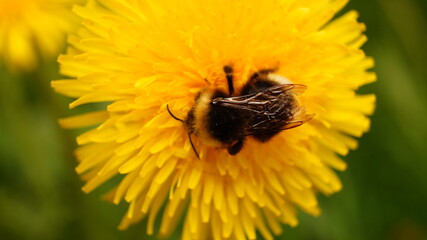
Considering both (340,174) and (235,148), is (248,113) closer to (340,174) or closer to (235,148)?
(235,148)

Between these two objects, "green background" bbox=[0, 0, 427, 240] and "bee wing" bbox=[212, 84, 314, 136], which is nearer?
"bee wing" bbox=[212, 84, 314, 136]

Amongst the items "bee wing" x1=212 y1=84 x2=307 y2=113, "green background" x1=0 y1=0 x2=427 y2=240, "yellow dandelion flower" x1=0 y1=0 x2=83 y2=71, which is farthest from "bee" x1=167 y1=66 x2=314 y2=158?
"yellow dandelion flower" x1=0 y1=0 x2=83 y2=71

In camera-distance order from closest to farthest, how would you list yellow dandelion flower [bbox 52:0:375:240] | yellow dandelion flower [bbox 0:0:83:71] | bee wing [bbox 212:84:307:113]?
1. bee wing [bbox 212:84:307:113]
2. yellow dandelion flower [bbox 52:0:375:240]
3. yellow dandelion flower [bbox 0:0:83:71]

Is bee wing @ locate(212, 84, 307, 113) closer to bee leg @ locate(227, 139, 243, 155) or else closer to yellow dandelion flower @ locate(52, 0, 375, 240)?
yellow dandelion flower @ locate(52, 0, 375, 240)

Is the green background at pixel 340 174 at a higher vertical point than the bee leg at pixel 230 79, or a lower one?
lower

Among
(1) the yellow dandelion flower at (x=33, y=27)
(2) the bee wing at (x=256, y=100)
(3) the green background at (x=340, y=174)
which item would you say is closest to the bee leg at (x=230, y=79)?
(2) the bee wing at (x=256, y=100)

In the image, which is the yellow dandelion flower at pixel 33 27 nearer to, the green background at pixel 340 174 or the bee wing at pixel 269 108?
the green background at pixel 340 174

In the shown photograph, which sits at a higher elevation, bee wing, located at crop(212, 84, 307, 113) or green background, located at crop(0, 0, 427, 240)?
bee wing, located at crop(212, 84, 307, 113)

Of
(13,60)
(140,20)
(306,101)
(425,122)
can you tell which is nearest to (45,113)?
(13,60)
